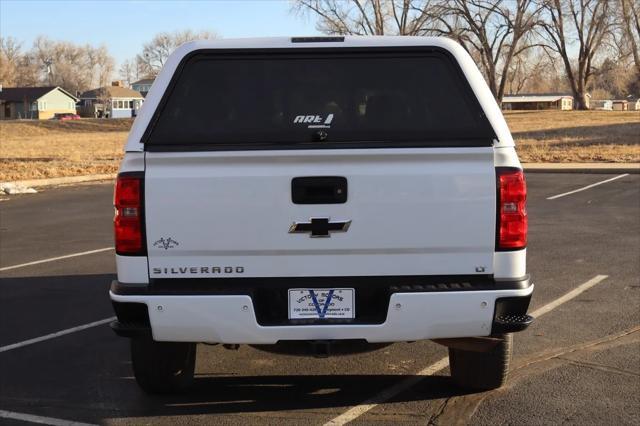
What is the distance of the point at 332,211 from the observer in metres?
3.71

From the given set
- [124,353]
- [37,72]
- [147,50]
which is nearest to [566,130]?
[124,353]

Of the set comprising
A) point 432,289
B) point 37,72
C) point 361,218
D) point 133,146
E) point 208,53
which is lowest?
point 432,289

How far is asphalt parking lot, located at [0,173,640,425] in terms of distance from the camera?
435cm

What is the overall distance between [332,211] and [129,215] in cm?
102

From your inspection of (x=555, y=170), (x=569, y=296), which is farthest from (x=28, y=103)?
(x=569, y=296)

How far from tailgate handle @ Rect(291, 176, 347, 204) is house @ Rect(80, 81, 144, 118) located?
116041 mm

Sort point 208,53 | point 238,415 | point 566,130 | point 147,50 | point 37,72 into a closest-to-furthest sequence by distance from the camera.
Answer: point 208,53, point 238,415, point 566,130, point 147,50, point 37,72

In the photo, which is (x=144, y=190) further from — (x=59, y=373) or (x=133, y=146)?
(x=59, y=373)

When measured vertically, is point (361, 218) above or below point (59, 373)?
above

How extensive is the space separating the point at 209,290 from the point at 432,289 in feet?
3.69

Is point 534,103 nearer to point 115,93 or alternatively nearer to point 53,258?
point 115,93

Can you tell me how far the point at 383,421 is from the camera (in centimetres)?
423

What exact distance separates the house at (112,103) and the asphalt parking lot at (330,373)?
113 meters

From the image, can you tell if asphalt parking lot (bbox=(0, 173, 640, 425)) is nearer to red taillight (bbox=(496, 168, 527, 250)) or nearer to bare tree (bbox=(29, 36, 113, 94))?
red taillight (bbox=(496, 168, 527, 250))
